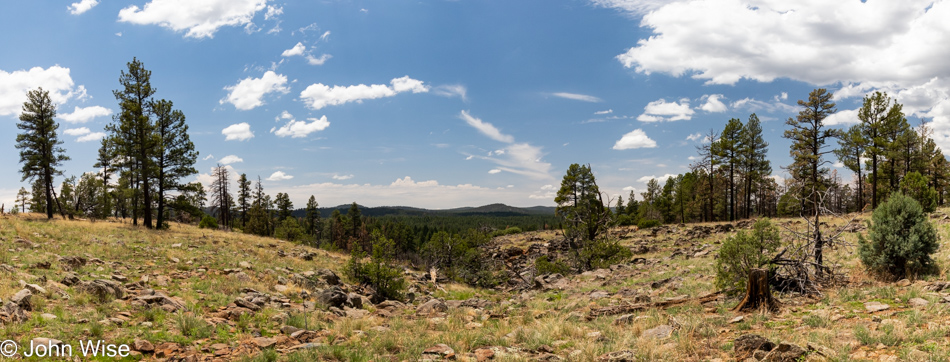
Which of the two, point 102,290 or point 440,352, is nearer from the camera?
point 440,352

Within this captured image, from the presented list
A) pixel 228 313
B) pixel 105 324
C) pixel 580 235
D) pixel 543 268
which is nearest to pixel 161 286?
pixel 228 313

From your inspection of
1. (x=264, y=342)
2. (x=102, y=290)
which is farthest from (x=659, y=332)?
(x=102, y=290)

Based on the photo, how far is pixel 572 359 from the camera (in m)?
6.94

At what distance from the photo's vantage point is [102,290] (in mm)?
10953

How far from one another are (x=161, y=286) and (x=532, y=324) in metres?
12.0

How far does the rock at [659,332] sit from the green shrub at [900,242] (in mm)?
7408

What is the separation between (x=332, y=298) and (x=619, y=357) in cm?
1052

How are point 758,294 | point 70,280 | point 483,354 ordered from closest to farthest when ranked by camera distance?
point 483,354
point 758,294
point 70,280

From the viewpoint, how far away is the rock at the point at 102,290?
424 inches

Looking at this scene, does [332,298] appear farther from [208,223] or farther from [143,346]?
[208,223]

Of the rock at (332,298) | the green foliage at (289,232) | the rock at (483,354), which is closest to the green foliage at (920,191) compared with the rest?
Answer: the rock at (483,354)

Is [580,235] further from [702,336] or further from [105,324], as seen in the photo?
[105,324]

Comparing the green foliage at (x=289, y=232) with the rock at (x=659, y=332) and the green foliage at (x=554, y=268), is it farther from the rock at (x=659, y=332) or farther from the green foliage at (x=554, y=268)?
the rock at (x=659, y=332)

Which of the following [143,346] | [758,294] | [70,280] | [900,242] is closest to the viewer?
[143,346]
